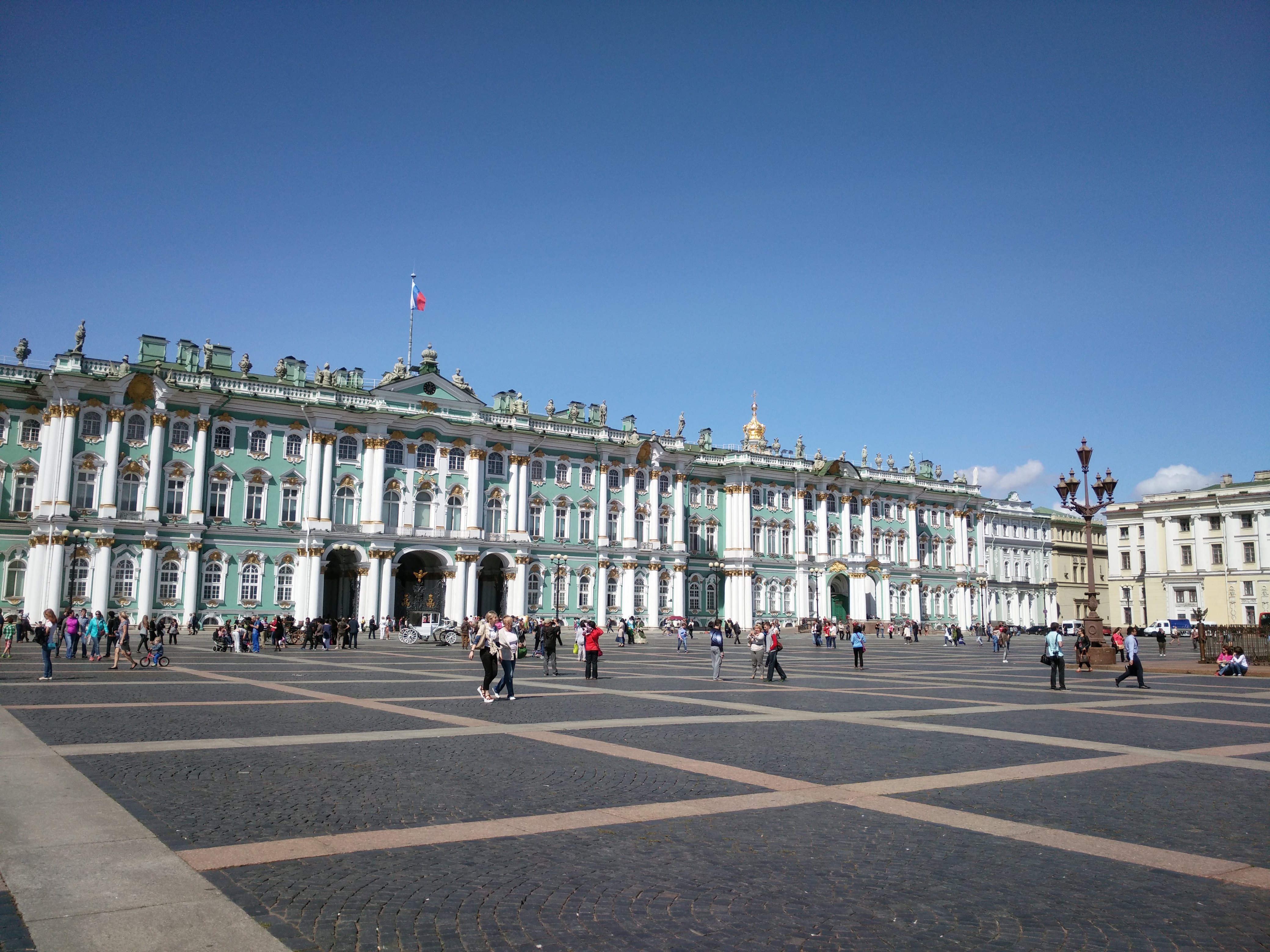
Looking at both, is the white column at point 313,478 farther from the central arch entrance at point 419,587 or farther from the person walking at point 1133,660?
the person walking at point 1133,660

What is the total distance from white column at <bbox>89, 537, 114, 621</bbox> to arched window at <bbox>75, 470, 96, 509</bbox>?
220 cm

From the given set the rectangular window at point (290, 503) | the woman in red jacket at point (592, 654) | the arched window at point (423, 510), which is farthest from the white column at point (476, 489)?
the woman in red jacket at point (592, 654)

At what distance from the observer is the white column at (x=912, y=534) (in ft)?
304

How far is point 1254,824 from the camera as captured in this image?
9547 millimetres

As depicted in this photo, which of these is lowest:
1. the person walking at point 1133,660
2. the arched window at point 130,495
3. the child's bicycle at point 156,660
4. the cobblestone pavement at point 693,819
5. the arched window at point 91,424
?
the cobblestone pavement at point 693,819

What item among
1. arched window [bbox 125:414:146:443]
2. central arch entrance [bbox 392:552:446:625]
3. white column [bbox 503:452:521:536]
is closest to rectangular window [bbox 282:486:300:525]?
central arch entrance [bbox 392:552:446:625]

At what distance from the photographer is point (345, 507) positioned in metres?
64.0

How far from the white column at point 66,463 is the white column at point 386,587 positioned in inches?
708

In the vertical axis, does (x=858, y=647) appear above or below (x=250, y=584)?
below

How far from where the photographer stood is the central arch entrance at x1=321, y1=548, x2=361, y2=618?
213ft

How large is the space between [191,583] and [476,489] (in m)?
18.7

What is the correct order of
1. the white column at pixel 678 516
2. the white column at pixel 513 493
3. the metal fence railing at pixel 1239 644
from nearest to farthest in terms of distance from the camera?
the metal fence railing at pixel 1239 644 < the white column at pixel 513 493 < the white column at pixel 678 516

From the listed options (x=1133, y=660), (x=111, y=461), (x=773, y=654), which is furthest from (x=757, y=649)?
(x=111, y=461)

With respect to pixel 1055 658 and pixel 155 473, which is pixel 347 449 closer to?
pixel 155 473
